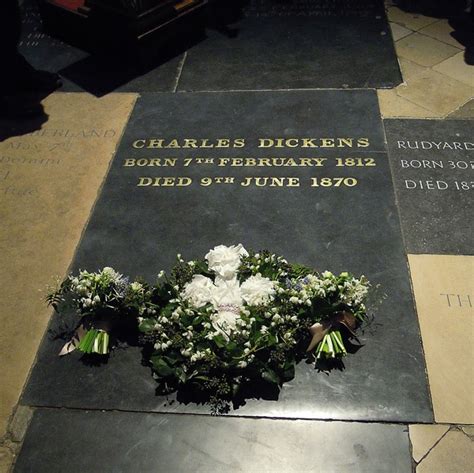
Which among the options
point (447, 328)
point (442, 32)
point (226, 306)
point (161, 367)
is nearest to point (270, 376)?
point (226, 306)

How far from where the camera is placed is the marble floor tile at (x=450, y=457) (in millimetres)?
3872

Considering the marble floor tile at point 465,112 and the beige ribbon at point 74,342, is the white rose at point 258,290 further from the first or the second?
the marble floor tile at point 465,112

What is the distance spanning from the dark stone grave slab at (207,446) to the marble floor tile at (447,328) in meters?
0.45

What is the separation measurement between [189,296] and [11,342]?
1576 millimetres

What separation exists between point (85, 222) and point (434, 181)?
12.0ft

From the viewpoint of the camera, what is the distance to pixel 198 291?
15.3ft

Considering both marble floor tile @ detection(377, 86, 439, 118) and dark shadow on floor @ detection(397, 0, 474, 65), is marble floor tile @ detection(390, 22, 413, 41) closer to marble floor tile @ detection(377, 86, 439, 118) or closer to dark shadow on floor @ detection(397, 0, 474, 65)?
dark shadow on floor @ detection(397, 0, 474, 65)

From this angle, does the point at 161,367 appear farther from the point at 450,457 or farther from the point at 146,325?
the point at 450,457

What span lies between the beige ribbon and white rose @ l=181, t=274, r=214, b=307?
864 mm

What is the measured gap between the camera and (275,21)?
9.43m

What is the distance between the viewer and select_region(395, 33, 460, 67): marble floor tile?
8156 mm

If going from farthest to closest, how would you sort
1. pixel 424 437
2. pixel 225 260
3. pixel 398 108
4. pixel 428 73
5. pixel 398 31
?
pixel 398 31 < pixel 428 73 < pixel 398 108 < pixel 225 260 < pixel 424 437

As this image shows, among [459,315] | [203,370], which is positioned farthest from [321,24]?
[203,370]

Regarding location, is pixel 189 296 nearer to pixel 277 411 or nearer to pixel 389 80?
pixel 277 411
